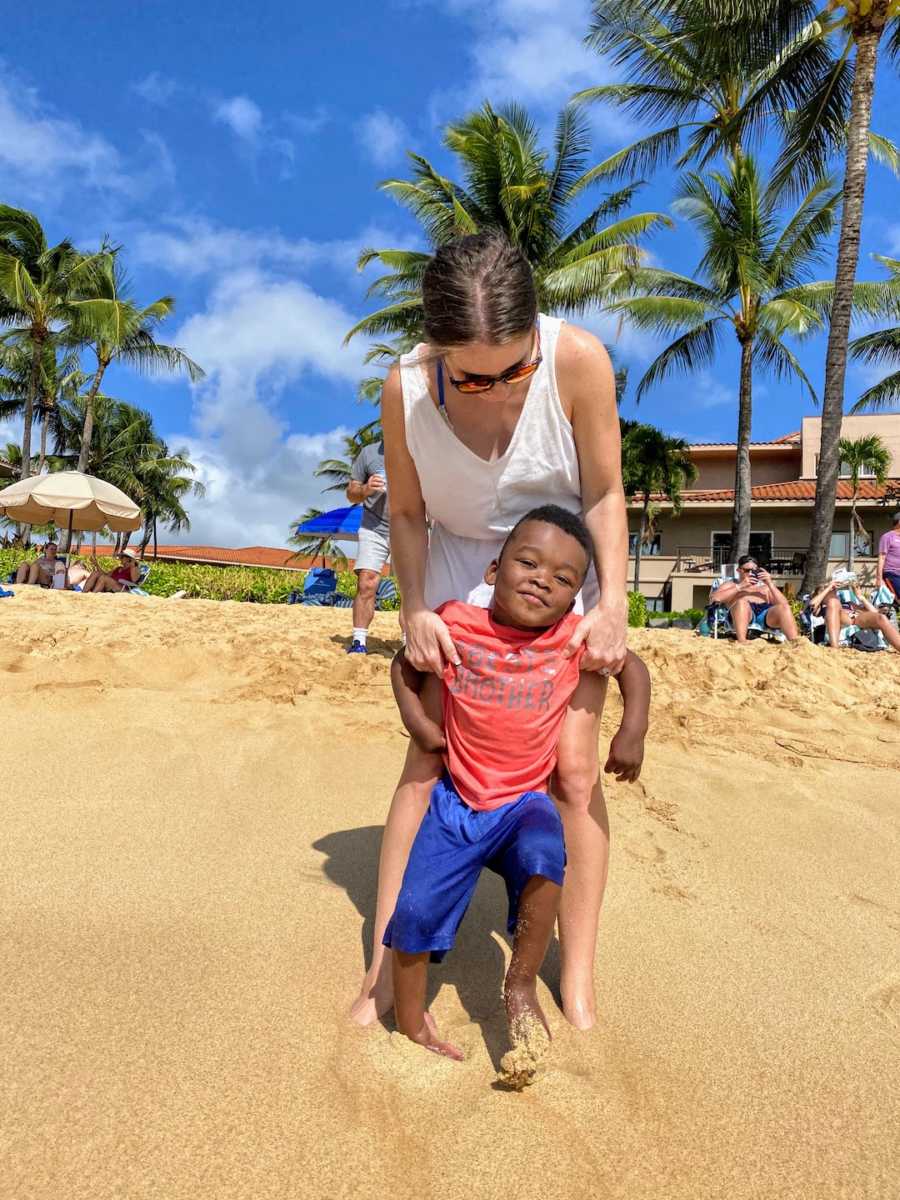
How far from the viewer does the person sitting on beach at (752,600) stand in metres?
8.02

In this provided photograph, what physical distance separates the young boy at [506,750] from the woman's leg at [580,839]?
0.06 m

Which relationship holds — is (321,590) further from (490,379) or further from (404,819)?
(490,379)

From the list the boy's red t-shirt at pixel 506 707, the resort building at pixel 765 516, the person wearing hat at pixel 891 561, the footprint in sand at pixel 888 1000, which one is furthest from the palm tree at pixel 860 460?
the boy's red t-shirt at pixel 506 707

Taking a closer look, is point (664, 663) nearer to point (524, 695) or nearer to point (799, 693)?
point (799, 693)

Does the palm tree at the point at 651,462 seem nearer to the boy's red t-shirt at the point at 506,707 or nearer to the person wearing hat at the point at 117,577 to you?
the person wearing hat at the point at 117,577

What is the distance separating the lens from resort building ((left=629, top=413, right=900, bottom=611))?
26609mm

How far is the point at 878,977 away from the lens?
7.02 ft

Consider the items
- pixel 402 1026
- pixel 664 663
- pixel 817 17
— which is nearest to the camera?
pixel 402 1026

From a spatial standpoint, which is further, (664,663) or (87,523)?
(87,523)

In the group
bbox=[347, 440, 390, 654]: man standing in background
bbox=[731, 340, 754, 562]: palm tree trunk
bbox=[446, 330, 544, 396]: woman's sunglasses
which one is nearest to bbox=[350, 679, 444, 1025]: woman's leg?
bbox=[446, 330, 544, 396]: woman's sunglasses

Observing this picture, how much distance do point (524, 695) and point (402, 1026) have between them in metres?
0.77

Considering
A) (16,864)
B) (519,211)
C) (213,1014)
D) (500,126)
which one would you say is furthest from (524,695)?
(500,126)

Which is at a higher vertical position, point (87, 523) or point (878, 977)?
point (87, 523)

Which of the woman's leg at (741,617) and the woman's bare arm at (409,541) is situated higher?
the woman's bare arm at (409,541)
